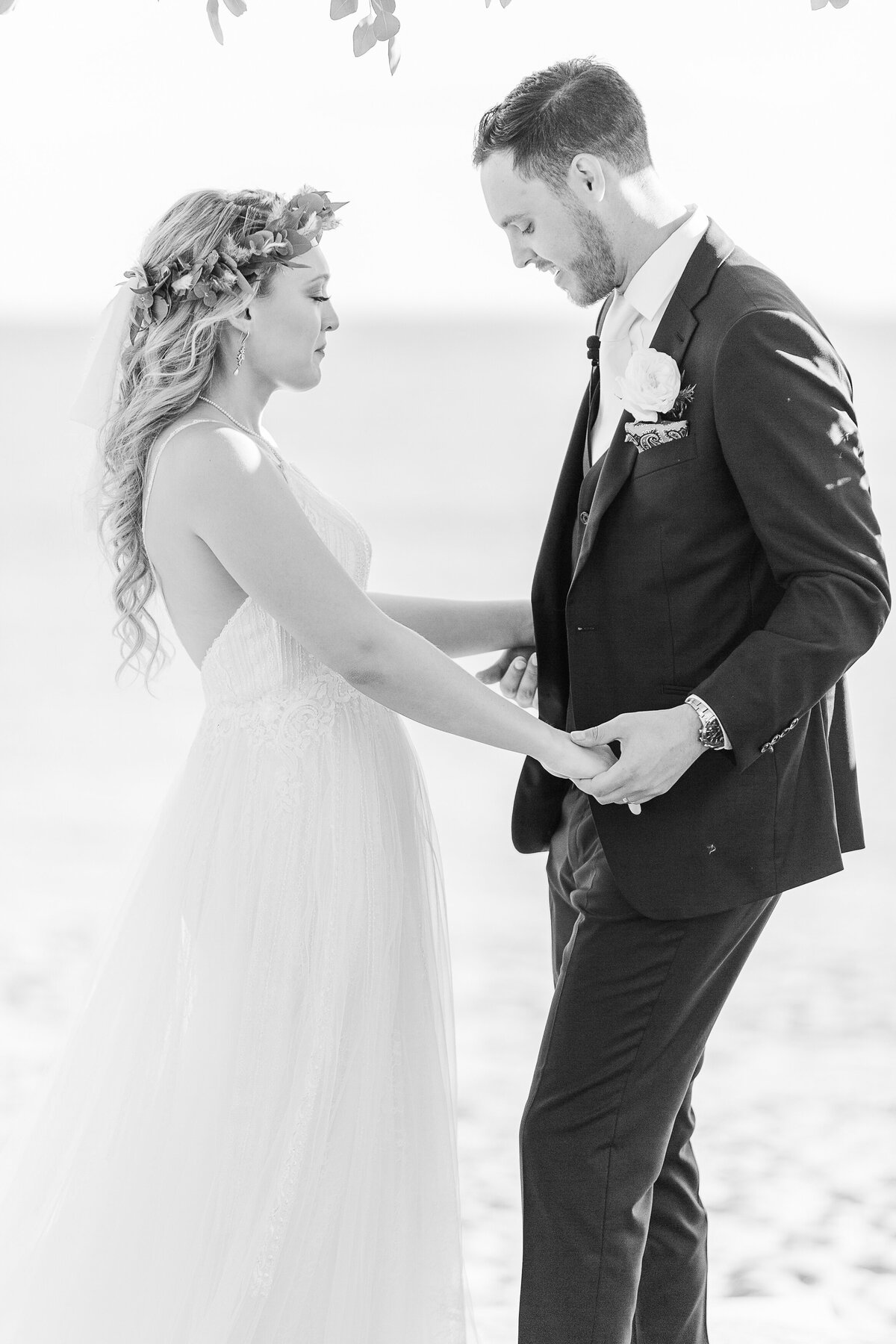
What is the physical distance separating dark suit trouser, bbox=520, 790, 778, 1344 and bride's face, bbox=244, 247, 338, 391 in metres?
0.93

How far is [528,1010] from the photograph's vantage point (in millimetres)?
4773

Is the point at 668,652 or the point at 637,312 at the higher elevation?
the point at 637,312

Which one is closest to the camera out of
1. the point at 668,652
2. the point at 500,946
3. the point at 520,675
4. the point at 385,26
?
the point at 668,652

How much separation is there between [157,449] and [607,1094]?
117 centimetres

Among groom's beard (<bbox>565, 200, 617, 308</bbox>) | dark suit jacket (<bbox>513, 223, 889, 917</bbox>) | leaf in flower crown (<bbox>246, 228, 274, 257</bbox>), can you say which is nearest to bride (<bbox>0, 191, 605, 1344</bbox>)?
leaf in flower crown (<bbox>246, 228, 274, 257</bbox>)

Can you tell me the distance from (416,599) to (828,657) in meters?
0.90

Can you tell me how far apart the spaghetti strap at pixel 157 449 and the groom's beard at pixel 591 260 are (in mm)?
599

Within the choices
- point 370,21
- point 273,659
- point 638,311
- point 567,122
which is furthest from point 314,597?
point 370,21

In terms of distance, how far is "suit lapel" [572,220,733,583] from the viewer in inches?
80.2

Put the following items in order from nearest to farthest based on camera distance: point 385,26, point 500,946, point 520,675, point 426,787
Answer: point 385,26 → point 426,787 → point 520,675 → point 500,946

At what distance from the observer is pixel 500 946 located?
209 inches

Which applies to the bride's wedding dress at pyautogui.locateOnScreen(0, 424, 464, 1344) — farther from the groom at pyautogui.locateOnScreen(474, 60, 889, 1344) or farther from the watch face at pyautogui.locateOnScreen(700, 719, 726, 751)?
the watch face at pyautogui.locateOnScreen(700, 719, 726, 751)

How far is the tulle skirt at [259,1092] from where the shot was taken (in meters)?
2.04

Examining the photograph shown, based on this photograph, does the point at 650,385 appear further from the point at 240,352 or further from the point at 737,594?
the point at 240,352
